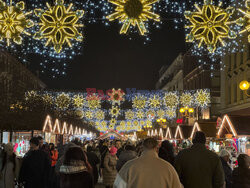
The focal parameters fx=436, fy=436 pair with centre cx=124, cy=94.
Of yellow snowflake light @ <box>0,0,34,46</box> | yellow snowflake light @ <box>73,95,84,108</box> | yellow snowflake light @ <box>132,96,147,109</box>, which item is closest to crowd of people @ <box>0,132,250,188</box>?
yellow snowflake light @ <box>0,0,34,46</box>

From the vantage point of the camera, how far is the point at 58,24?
35.7ft

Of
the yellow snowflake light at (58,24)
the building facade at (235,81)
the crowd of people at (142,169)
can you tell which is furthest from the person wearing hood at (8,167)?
the building facade at (235,81)

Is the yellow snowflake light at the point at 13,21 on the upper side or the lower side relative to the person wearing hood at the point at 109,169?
upper

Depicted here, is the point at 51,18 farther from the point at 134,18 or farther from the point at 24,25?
the point at 134,18

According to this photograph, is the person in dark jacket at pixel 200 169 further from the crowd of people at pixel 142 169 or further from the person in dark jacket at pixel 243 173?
the person in dark jacket at pixel 243 173

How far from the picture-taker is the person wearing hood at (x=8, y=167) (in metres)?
9.18

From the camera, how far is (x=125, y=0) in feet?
34.6

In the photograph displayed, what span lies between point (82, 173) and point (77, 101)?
121 feet

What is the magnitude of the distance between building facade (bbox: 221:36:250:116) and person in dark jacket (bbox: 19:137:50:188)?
2868 cm

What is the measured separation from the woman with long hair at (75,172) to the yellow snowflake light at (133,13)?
5.25 meters

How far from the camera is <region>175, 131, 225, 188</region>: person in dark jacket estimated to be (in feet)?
22.1

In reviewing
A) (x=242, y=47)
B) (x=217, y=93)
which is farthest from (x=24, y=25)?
(x=217, y=93)

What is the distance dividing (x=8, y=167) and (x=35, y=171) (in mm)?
747

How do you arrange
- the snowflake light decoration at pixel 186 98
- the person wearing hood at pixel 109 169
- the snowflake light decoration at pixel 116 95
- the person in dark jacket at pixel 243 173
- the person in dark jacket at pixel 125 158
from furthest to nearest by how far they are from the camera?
the snowflake light decoration at pixel 116 95 → the snowflake light decoration at pixel 186 98 → the person wearing hood at pixel 109 169 → the person in dark jacket at pixel 125 158 → the person in dark jacket at pixel 243 173
